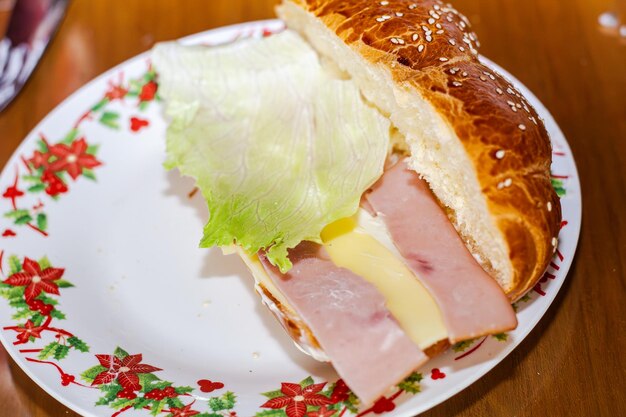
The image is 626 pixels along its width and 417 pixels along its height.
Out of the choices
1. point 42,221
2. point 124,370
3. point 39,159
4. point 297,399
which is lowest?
point 297,399

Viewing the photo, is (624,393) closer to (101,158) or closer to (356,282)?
(356,282)

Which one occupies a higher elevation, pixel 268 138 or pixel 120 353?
pixel 268 138

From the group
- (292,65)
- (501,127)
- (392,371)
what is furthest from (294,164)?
(392,371)

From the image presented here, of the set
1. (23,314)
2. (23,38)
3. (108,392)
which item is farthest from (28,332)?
(23,38)

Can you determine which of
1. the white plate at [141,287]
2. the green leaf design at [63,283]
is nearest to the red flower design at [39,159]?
the white plate at [141,287]

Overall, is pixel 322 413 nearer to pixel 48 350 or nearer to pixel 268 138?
pixel 48 350

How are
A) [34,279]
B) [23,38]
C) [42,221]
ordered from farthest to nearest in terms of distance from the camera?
[23,38], [42,221], [34,279]

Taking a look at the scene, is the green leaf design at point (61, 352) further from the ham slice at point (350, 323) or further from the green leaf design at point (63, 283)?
the ham slice at point (350, 323)

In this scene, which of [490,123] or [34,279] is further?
[34,279]

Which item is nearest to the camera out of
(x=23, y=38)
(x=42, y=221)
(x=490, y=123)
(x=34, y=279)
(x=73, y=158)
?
(x=490, y=123)
